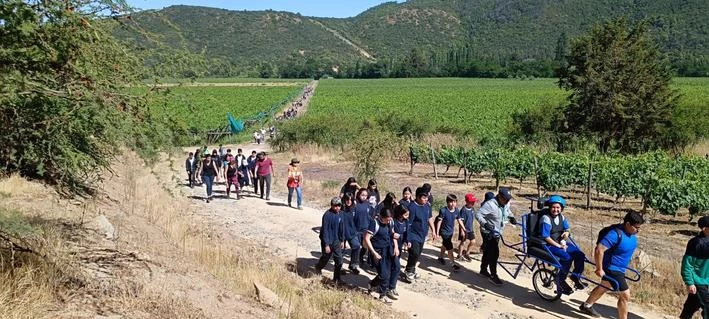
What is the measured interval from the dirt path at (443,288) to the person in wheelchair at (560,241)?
1.78 ft

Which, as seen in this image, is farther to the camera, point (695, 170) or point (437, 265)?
point (695, 170)

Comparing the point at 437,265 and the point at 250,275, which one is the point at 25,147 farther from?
the point at 437,265

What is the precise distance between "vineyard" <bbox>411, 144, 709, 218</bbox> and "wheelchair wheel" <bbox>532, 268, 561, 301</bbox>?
28.5 feet

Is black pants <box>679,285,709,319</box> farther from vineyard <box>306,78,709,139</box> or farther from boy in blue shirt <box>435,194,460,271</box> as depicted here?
vineyard <box>306,78,709,139</box>

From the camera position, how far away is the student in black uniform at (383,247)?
8477 millimetres

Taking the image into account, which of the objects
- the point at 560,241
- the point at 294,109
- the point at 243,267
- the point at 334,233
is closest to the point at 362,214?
the point at 334,233

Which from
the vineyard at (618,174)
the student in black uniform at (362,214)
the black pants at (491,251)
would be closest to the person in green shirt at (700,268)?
the black pants at (491,251)

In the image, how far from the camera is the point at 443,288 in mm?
9477

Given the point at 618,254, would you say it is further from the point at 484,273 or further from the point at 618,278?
the point at 484,273

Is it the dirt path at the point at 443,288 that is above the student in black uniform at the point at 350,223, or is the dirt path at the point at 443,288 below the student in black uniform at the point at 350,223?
below

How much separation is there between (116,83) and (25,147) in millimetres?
1226

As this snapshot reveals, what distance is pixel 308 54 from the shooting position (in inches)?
7746

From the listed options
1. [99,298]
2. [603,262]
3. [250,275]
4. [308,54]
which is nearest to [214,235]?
[250,275]

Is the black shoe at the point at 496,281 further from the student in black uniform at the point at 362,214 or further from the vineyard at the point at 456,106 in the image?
the vineyard at the point at 456,106
